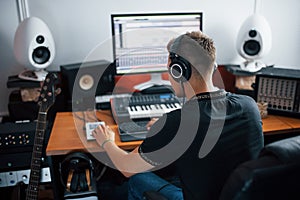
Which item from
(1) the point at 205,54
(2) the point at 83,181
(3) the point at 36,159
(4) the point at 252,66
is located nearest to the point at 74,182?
(2) the point at 83,181

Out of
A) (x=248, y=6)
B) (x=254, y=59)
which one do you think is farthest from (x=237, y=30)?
(x=254, y=59)

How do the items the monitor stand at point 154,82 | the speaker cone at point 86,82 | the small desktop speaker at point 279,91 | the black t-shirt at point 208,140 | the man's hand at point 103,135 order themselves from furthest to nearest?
the monitor stand at point 154,82, the speaker cone at point 86,82, the small desktop speaker at point 279,91, the man's hand at point 103,135, the black t-shirt at point 208,140

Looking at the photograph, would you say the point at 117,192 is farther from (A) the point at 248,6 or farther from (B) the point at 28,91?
(A) the point at 248,6

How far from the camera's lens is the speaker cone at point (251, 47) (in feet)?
6.72

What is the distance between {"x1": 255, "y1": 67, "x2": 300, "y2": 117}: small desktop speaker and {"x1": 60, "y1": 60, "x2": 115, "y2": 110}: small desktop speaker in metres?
0.89

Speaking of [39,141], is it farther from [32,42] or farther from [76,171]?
[32,42]

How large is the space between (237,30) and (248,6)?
180mm

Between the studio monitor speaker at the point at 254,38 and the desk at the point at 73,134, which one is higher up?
the studio monitor speaker at the point at 254,38

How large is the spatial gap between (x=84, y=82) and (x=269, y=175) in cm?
136

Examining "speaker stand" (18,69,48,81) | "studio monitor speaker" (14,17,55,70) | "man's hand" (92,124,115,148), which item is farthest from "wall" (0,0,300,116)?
"man's hand" (92,124,115,148)

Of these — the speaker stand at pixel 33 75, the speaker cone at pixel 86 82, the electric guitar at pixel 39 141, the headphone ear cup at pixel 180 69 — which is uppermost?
the headphone ear cup at pixel 180 69

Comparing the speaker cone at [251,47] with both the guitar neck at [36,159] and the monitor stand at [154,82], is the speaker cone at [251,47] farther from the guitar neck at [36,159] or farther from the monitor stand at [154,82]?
the guitar neck at [36,159]

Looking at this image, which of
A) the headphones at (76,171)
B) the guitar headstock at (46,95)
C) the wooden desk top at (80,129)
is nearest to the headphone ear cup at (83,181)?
the headphones at (76,171)

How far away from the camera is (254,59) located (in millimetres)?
2107
